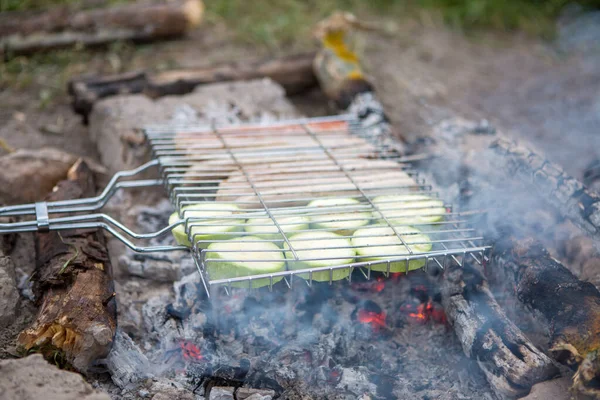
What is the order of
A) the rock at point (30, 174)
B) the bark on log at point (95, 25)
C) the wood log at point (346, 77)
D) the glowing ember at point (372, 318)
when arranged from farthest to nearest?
the bark on log at point (95, 25), the wood log at point (346, 77), the rock at point (30, 174), the glowing ember at point (372, 318)

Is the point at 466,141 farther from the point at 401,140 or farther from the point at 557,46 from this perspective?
the point at 557,46

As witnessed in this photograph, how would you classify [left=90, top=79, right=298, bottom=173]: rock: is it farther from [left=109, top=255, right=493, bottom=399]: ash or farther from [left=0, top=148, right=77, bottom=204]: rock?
[left=109, top=255, right=493, bottom=399]: ash

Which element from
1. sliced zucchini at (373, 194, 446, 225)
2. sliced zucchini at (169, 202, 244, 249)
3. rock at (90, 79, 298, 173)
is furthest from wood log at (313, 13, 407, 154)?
sliced zucchini at (169, 202, 244, 249)

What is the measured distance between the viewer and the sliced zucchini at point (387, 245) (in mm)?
2689

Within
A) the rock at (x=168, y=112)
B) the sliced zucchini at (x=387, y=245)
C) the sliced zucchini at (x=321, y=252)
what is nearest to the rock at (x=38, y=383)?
the sliced zucchini at (x=321, y=252)

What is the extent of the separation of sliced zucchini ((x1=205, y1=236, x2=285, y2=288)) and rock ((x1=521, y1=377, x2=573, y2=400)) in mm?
1192

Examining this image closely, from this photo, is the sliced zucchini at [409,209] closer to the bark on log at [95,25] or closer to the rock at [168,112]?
the rock at [168,112]

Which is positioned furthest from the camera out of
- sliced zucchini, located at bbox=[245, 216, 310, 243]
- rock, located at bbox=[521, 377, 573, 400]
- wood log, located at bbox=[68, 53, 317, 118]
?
wood log, located at bbox=[68, 53, 317, 118]

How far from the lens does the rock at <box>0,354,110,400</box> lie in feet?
7.07

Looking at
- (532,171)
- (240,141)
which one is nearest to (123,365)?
(240,141)

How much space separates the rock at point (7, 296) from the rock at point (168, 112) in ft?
4.27

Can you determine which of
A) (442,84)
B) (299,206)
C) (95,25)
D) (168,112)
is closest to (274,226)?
(299,206)

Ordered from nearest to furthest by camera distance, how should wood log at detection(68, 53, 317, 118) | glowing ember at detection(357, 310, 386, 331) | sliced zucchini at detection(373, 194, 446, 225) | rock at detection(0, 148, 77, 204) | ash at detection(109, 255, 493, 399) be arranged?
ash at detection(109, 255, 493, 399)
sliced zucchini at detection(373, 194, 446, 225)
glowing ember at detection(357, 310, 386, 331)
rock at detection(0, 148, 77, 204)
wood log at detection(68, 53, 317, 118)

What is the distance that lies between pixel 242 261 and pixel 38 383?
0.91 m
